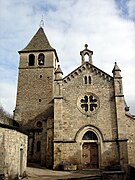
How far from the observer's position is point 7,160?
1436 cm

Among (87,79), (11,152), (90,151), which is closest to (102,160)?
(90,151)

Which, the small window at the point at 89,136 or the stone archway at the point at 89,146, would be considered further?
the small window at the point at 89,136

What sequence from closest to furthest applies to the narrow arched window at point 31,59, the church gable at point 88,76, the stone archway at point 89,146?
the stone archway at point 89,146 → the church gable at point 88,76 → the narrow arched window at point 31,59

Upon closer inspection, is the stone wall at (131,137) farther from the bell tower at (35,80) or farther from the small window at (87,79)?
the bell tower at (35,80)

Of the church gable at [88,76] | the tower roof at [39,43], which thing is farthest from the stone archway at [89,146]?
the tower roof at [39,43]

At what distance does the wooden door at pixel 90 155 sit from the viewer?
926 inches

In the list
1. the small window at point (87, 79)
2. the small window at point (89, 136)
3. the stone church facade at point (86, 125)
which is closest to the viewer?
the stone church facade at point (86, 125)

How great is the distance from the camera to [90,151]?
2398 centimetres

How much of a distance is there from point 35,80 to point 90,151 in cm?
1385

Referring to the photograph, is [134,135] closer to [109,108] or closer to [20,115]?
[109,108]

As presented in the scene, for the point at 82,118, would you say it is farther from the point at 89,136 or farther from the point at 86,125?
the point at 89,136

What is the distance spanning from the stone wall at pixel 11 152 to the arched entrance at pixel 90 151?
862cm

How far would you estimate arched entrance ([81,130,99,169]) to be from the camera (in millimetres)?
23552

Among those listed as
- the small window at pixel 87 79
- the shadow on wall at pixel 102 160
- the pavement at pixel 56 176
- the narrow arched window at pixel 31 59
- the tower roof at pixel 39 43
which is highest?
the tower roof at pixel 39 43
